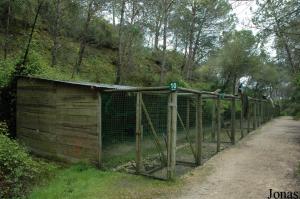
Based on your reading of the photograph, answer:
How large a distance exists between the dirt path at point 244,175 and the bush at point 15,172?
9.53 feet

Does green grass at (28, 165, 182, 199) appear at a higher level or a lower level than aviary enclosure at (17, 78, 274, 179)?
lower

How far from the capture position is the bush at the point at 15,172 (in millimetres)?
5814

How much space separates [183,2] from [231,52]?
17.5 ft

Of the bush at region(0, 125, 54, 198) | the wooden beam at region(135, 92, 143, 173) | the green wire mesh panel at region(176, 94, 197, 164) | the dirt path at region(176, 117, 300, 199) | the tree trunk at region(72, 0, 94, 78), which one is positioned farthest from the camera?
the tree trunk at region(72, 0, 94, 78)

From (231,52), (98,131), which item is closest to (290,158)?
(98,131)

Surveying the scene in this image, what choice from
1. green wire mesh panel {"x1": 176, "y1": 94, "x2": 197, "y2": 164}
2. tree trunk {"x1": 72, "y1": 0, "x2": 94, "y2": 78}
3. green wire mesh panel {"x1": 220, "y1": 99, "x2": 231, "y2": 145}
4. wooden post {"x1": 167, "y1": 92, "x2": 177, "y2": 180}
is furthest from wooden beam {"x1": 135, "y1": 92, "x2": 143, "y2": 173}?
tree trunk {"x1": 72, "y1": 0, "x2": 94, "y2": 78}

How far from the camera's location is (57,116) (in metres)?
8.09

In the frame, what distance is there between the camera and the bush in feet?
19.1

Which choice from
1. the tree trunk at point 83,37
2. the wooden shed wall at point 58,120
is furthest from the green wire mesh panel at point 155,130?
the tree trunk at point 83,37

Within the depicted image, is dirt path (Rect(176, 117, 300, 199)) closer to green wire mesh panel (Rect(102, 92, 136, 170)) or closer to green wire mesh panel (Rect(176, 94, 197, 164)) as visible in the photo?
green wire mesh panel (Rect(176, 94, 197, 164))

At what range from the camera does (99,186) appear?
239 inches

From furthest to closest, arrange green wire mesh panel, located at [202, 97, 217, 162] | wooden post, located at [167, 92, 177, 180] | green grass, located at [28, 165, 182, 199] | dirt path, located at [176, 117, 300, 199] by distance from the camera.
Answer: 1. green wire mesh panel, located at [202, 97, 217, 162]
2. wooden post, located at [167, 92, 177, 180]
3. dirt path, located at [176, 117, 300, 199]
4. green grass, located at [28, 165, 182, 199]

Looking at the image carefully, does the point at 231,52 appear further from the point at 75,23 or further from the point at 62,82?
the point at 62,82

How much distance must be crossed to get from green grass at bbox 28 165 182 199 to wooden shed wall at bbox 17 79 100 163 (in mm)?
729
